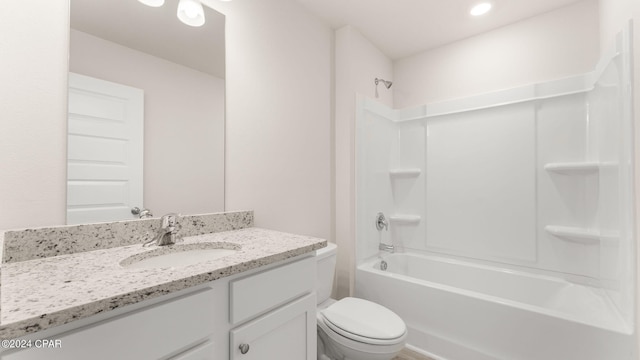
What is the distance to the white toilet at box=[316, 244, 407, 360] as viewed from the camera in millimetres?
1317

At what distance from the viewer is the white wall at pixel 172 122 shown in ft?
3.47

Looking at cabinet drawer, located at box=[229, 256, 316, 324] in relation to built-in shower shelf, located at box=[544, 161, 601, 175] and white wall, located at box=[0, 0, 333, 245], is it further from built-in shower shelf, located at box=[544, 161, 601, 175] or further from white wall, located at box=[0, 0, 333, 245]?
built-in shower shelf, located at box=[544, 161, 601, 175]

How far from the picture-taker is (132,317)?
0.60 meters

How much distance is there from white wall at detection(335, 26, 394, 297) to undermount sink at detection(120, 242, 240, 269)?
118 centimetres

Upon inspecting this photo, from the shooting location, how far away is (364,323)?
1.44 m

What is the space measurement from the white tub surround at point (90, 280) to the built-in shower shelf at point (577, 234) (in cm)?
192

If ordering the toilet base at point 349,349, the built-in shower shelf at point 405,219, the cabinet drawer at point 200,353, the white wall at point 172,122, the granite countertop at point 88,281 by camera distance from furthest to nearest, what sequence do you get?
the built-in shower shelf at point 405,219
the toilet base at point 349,349
the white wall at point 172,122
the cabinet drawer at point 200,353
the granite countertop at point 88,281

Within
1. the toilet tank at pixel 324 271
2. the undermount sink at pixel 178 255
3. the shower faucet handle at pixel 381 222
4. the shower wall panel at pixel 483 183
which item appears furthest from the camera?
the shower faucet handle at pixel 381 222

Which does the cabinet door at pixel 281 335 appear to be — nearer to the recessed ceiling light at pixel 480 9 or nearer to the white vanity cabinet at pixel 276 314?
the white vanity cabinet at pixel 276 314

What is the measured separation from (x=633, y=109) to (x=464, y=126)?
1.16 metres

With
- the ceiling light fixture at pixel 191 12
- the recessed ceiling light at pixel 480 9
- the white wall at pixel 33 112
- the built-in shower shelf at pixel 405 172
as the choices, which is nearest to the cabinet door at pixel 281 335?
the white wall at pixel 33 112

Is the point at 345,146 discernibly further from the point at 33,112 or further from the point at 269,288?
the point at 33,112

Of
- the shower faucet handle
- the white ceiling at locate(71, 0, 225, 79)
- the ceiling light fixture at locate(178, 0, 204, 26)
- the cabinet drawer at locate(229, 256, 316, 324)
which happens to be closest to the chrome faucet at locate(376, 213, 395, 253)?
the shower faucet handle

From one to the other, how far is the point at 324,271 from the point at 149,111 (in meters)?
1.32
